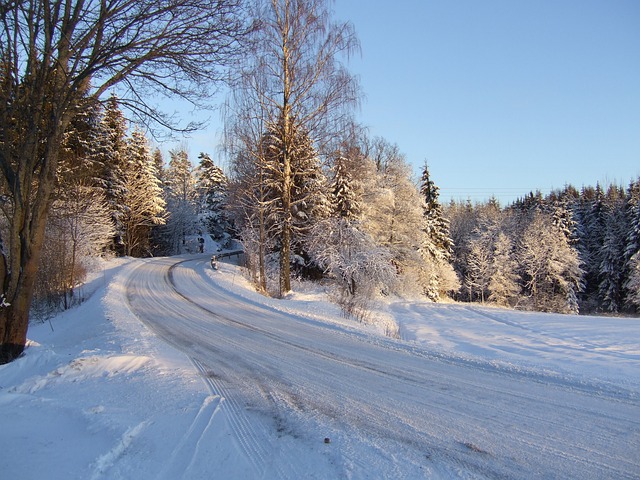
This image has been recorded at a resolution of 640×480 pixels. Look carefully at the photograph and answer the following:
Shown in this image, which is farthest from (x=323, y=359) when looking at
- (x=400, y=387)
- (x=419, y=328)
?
(x=419, y=328)

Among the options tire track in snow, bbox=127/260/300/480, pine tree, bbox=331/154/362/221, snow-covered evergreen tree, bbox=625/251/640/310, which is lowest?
tire track in snow, bbox=127/260/300/480

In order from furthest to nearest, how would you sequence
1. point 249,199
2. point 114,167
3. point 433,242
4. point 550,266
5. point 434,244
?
point 550,266
point 433,242
point 434,244
point 114,167
point 249,199

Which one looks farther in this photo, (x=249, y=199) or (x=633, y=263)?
(x=633, y=263)

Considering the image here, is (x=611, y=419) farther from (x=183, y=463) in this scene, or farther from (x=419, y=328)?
(x=419, y=328)

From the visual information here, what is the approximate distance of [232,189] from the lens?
2102cm

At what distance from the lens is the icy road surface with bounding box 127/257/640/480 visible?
2.99 meters

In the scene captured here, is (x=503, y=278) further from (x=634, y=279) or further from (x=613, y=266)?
(x=613, y=266)

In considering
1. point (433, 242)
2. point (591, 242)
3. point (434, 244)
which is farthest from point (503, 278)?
point (591, 242)

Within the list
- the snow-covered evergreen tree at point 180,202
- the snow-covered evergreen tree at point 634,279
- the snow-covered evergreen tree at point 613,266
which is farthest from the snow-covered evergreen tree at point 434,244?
the snow-covered evergreen tree at point 180,202

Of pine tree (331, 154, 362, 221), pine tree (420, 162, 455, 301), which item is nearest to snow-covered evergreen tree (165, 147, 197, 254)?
pine tree (331, 154, 362, 221)

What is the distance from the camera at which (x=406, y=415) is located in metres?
3.94

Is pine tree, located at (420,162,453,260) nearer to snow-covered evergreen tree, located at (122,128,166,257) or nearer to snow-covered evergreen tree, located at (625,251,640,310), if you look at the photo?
snow-covered evergreen tree, located at (625,251,640,310)

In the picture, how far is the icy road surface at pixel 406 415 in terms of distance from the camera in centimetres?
299

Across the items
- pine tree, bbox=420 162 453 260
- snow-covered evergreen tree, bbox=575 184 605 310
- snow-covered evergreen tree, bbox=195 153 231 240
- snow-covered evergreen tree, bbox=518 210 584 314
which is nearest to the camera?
pine tree, bbox=420 162 453 260
